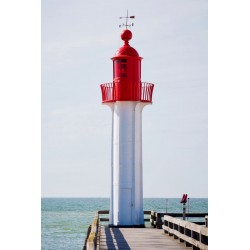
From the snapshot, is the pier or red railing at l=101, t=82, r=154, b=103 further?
red railing at l=101, t=82, r=154, b=103

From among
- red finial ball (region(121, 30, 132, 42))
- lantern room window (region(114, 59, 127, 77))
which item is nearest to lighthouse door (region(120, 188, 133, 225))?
lantern room window (region(114, 59, 127, 77))

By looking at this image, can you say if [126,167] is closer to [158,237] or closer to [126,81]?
[126,81]

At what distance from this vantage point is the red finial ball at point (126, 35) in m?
17.4

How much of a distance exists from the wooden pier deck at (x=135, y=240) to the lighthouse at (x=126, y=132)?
36.1 inches

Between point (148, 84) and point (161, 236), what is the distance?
15.1 ft

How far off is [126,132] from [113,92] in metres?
1.14

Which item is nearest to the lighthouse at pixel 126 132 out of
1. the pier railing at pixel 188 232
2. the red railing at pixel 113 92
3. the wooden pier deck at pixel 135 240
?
the red railing at pixel 113 92

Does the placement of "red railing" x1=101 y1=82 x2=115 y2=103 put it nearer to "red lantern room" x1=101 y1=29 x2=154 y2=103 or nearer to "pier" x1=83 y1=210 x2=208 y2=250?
"red lantern room" x1=101 y1=29 x2=154 y2=103

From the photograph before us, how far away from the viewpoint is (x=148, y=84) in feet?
56.6

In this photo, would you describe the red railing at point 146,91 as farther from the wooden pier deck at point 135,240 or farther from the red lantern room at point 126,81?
the wooden pier deck at point 135,240

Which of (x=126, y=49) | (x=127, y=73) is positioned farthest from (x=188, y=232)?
(x=126, y=49)

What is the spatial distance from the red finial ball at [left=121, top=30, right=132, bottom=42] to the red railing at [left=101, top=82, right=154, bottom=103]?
48.8 inches

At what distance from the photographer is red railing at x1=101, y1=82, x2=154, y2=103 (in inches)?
679

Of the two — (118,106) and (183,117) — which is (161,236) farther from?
(118,106)
